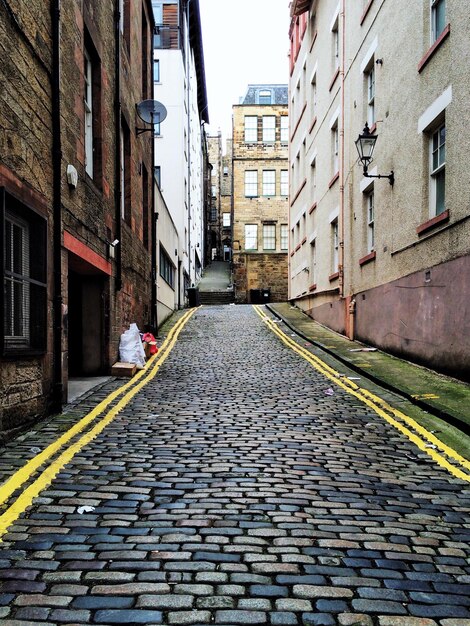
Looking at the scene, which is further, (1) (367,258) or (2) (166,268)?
(2) (166,268)

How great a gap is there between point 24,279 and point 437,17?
28.7 feet

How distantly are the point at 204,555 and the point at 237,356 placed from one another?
9.98m

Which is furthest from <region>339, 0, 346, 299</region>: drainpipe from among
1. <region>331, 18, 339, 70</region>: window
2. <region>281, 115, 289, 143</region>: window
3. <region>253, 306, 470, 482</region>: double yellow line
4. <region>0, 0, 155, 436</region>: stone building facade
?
<region>281, 115, 289, 143</region>: window

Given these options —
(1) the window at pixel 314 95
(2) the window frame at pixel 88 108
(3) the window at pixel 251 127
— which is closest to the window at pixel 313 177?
(1) the window at pixel 314 95

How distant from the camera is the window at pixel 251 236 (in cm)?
4347

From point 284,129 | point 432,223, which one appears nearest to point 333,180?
point 432,223

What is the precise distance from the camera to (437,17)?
10453mm

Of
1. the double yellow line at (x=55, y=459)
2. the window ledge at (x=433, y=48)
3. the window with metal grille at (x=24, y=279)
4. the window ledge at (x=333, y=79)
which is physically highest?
the window ledge at (x=333, y=79)

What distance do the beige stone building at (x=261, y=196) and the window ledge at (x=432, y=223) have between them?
105ft

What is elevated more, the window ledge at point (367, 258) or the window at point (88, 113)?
the window at point (88, 113)

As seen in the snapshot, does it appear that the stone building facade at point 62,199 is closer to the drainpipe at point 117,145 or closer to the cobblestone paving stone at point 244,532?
the drainpipe at point 117,145

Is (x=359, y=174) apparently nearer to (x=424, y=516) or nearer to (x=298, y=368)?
(x=298, y=368)

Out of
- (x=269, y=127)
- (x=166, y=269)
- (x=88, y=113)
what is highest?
(x=269, y=127)

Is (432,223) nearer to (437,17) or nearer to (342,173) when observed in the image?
(437,17)
